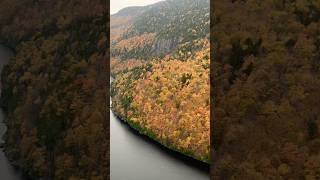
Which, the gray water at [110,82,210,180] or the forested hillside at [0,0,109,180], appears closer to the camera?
the forested hillside at [0,0,109,180]

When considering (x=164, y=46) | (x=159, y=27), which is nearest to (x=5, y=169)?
(x=164, y=46)

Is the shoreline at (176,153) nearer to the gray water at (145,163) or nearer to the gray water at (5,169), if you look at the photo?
the gray water at (145,163)

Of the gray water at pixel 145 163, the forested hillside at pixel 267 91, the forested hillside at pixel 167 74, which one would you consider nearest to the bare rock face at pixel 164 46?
the forested hillside at pixel 167 74

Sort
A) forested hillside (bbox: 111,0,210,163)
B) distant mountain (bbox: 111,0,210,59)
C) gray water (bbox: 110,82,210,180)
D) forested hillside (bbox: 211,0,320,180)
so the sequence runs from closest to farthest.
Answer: forested hillside (bbox: 211,0,320,180) < gray water (bbox: 110,82,210,180) < forested hillside (bbox: 111,0,210,163) < distant mountain (bbox: 111,0,210,59)

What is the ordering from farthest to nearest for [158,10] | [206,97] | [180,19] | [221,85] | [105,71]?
1. [158,10]
2. [180,19]
3. [206,97]
4. [221,85]
5. [105,71]

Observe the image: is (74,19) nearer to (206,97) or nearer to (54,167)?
(54,167)

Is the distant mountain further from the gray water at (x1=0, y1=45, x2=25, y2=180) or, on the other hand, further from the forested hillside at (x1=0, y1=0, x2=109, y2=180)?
the gray water at (x1=0, y1=45, x2=25, y2=180)

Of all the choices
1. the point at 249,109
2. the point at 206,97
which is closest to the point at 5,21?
the point at 249,109

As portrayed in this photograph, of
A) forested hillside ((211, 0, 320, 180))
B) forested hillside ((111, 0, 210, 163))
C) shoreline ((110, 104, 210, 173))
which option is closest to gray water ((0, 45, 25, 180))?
forested hillside ((211, 0, 320, 180))
